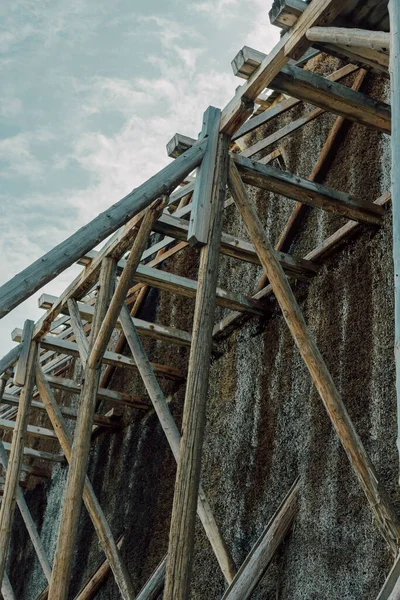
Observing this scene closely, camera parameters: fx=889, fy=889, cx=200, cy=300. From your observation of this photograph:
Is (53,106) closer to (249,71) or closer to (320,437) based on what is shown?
(249,71)

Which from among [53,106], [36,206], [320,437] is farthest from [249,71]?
[36,206]

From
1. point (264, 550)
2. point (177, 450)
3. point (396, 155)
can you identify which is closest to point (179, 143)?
point (177, 450)

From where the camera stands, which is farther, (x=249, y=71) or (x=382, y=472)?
(x=249, y=71)

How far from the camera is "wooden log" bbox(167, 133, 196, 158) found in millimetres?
7691

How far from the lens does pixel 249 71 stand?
6.02 meters

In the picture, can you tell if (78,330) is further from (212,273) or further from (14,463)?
(212,273)

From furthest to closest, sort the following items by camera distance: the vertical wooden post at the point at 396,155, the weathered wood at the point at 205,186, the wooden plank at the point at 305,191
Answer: the wooden plank at the point at 305,191 < the weathered wood at the point at 205,186 < the vertical wooden post at the point at 396,155

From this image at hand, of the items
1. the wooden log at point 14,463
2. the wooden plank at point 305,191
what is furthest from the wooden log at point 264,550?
the wooden log at point 14,463

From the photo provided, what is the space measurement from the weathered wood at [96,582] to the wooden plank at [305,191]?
14.7 feet

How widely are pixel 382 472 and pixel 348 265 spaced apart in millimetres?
1736

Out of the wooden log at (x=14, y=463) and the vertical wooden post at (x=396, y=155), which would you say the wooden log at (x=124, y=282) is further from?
the vertical wooden post at (x=396, y=155)

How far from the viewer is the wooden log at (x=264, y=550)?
5.84 meters

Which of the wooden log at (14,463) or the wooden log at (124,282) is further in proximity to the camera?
the wooden log at (14,463)

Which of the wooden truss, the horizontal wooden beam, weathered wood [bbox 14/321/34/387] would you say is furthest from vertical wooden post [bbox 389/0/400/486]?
weathered wood [bbox 14/321/34/387]
